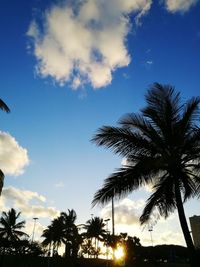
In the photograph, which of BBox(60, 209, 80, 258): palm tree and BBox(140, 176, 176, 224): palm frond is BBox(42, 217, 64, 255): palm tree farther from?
BBox(140, 176, 176, 224): palm frond

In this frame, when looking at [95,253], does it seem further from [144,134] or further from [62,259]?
[144,134]

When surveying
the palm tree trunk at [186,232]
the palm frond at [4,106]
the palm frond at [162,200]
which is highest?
the palm frond at [4,106]

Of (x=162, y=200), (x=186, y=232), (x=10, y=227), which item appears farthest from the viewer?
(x=10, y=227)

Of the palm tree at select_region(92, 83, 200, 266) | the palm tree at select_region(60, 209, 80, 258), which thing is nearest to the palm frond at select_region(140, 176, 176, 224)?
the palm tree at select_region(92, 83, 200, 266)

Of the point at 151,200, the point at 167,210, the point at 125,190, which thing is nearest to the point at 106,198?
the point at 125,190

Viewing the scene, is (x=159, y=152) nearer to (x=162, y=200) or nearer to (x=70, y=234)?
(x=162, y=200)

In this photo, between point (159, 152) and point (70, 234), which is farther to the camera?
point (70, 234)

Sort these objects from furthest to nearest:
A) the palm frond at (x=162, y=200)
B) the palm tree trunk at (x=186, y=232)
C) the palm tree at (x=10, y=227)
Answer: the palm tree at (x=10, y=227)
the palm frond at (x=162, y=200)
the palm tree trunk at (x=186, y=232)

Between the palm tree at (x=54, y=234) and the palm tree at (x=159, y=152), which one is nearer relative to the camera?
the palm tree at (x=159, y=152)

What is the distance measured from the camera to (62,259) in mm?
49188

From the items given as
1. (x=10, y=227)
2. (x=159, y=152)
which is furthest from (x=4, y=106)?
(x=10, y=227)

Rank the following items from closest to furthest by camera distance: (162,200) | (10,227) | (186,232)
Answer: (186,232), (162,200), (10,227)

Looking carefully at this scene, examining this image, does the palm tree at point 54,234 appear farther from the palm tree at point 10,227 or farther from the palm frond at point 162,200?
the palm frond at point 162,200

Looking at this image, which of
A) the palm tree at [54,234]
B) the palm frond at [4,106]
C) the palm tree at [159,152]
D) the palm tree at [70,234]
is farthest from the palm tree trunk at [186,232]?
the palm tree at [54,234]
